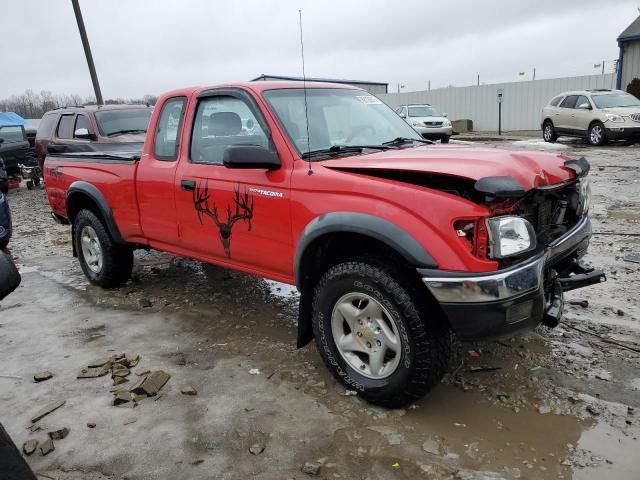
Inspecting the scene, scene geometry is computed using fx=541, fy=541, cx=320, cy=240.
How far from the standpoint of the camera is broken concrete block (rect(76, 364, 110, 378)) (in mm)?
3662

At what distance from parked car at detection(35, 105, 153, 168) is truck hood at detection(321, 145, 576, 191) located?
21.9 feet

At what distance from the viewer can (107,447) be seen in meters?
2.88

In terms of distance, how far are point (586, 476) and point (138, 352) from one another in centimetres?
300

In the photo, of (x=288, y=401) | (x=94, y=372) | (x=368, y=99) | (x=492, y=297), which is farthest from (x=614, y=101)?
(x=94, y=372)

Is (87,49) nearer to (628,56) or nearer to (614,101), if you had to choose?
(614,101)

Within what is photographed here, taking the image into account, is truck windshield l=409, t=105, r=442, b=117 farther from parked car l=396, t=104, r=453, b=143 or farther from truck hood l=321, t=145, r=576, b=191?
truck hood l=321, t=145, r=576, b=191

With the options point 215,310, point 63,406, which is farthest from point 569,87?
point 63,406

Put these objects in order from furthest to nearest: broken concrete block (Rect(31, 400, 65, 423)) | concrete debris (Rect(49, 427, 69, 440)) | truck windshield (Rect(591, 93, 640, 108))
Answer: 1. truck windshield (Rect(591, 93, 640, 108))
2. broken concrete block (Rect(31, 400, 65, 423))
3. concrete debris (Rect(49, 427, 69, 440))

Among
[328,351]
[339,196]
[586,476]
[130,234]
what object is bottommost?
[586,476]

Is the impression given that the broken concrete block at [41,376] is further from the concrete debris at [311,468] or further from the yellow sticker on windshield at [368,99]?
the yellow sticker on windshield at [368,99]

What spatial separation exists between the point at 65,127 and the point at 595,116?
48.0 feet

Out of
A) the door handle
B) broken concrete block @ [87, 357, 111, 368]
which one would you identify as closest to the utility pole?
the door handle

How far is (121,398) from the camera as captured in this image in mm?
3309

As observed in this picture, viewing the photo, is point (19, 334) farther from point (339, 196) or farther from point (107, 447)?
point (339, 196)
